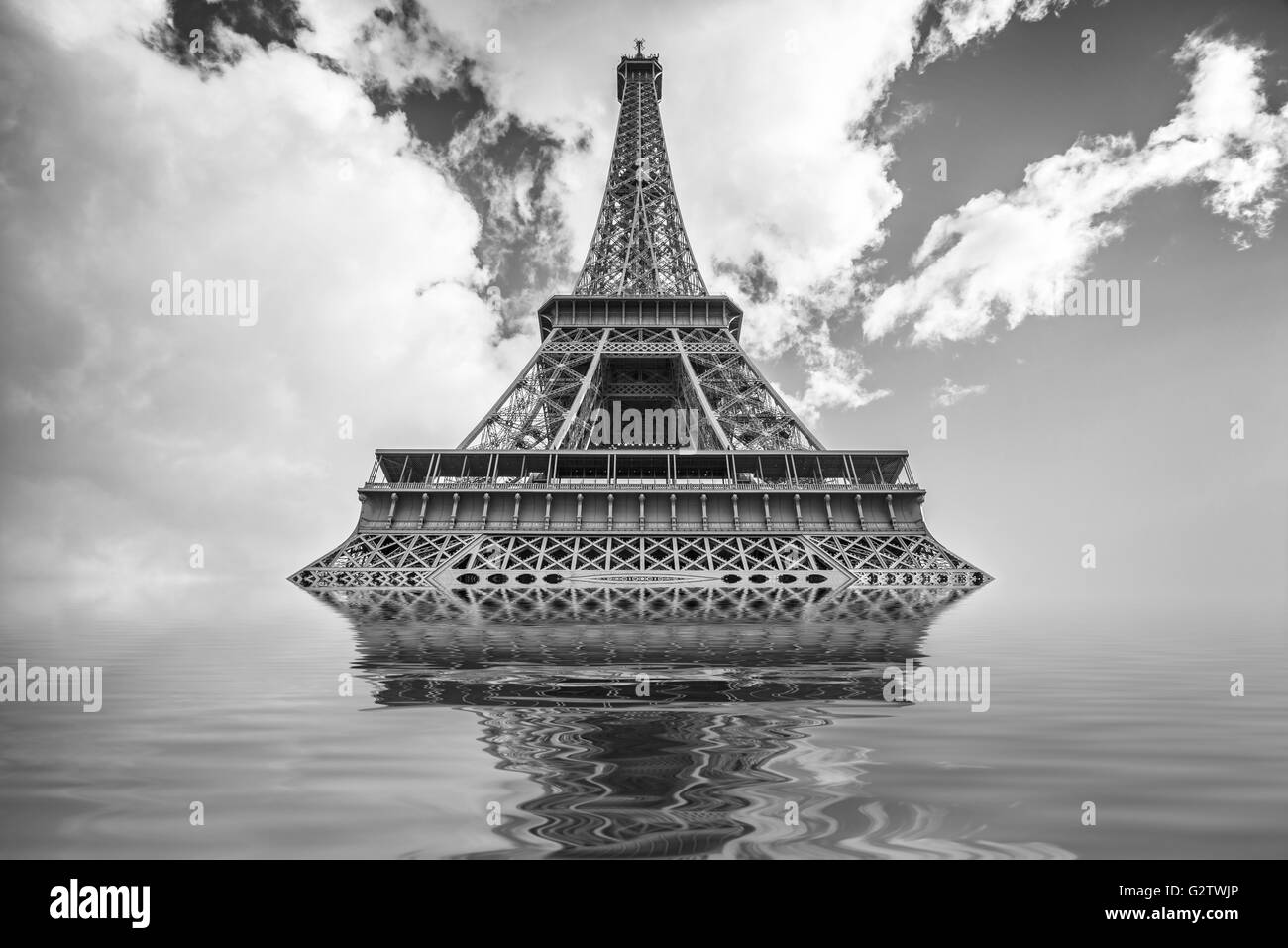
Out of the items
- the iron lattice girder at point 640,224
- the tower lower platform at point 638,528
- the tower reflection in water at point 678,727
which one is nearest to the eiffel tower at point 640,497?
the tower lower platform at point 638,528

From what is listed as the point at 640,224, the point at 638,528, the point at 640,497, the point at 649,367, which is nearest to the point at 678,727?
the point at 638,528

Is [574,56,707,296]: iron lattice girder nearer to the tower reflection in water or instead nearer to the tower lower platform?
the tower lower platform

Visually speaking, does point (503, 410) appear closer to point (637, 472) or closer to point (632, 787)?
point (637, 472)

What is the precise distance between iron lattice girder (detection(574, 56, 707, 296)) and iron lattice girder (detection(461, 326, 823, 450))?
525cm

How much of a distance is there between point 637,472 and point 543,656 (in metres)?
30.2

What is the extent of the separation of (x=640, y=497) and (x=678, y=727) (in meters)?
27.4

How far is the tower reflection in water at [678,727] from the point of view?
2744mm

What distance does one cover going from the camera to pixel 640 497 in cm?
3216

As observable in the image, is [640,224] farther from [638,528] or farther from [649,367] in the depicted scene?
[638,528]

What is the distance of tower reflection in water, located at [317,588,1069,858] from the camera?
2.74 meters

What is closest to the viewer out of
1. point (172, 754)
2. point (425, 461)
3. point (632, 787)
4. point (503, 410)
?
point (632, 787)

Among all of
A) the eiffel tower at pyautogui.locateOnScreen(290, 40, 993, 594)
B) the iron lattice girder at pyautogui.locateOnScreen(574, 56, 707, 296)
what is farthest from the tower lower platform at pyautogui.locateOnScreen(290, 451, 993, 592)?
the iron lattice girder at pyautogui.locateOnScreen(574, 56, 707, 296)
